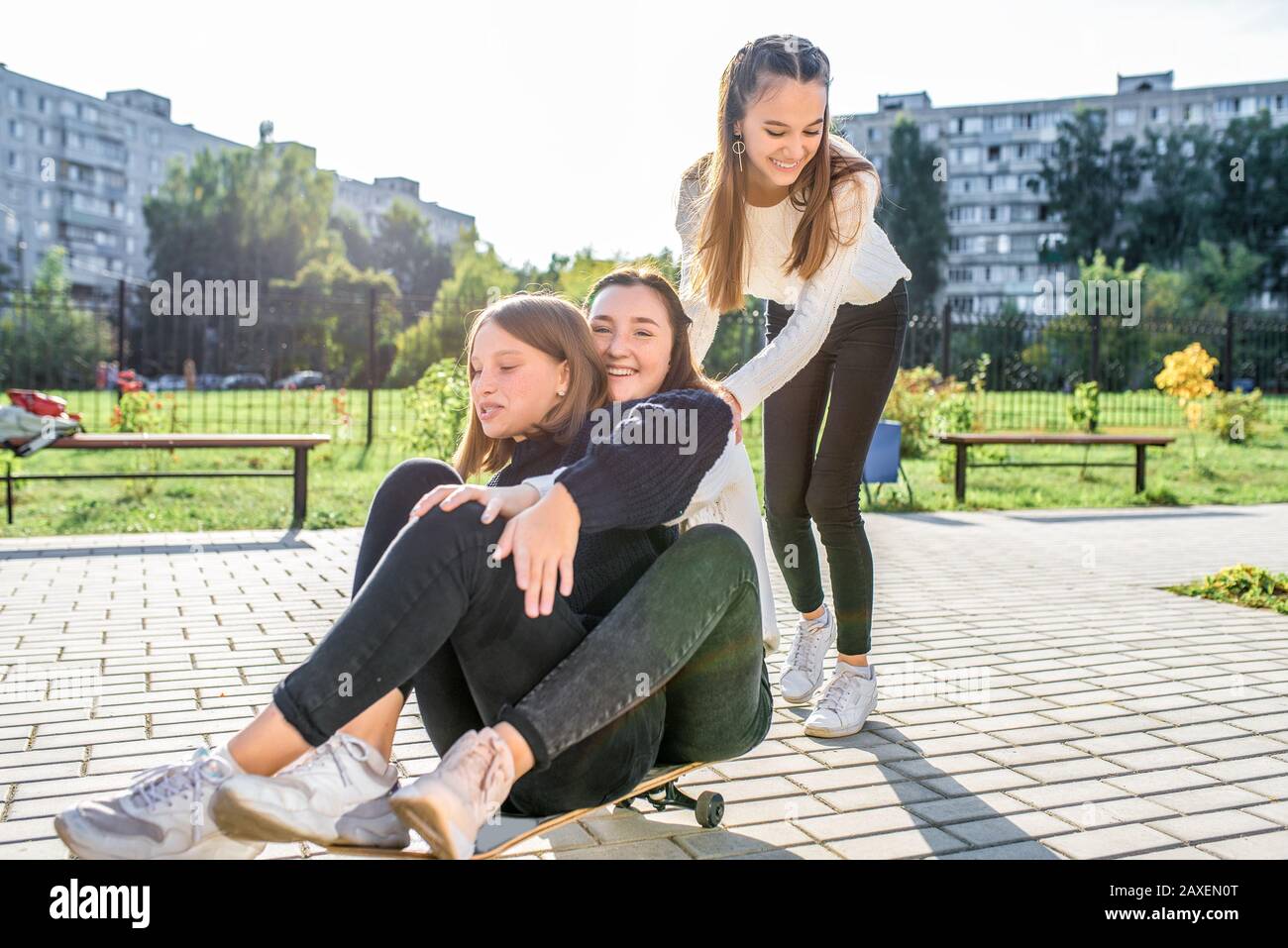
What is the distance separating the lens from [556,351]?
7.86 ft

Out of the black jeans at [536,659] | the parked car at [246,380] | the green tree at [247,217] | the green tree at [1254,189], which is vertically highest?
the green tree at [1254,189]

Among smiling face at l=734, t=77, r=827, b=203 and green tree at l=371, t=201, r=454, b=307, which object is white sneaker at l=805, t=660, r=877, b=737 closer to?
smiling face at l=734, t=77, r=827, b=203

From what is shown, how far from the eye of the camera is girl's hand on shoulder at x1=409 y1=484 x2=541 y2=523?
1.92m

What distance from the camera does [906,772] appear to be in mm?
3018

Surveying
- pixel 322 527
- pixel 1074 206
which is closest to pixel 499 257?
pixel 322 527

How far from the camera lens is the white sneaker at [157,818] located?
179 centimetres

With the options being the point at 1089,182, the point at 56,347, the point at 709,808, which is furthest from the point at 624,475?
the point at 1089,182

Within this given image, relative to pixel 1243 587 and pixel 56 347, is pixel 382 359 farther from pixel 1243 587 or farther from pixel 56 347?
pixel 1243 587

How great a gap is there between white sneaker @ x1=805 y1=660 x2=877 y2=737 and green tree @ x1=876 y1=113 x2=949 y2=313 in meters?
62.2

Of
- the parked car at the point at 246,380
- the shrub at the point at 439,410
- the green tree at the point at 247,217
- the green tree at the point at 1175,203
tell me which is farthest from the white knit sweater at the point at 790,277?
the green tree at the point at 1175,203

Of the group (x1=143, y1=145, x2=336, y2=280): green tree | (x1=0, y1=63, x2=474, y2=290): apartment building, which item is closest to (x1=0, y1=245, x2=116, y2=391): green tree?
(x1=143, y1=145, x2=336, y2=280): green tree

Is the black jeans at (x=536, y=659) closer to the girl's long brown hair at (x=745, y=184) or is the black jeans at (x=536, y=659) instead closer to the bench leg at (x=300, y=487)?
the girl's long brown hair at (x=745, y=184)

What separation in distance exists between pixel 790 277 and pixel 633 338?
0.94 metres

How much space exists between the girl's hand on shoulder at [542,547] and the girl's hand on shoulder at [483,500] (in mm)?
37
